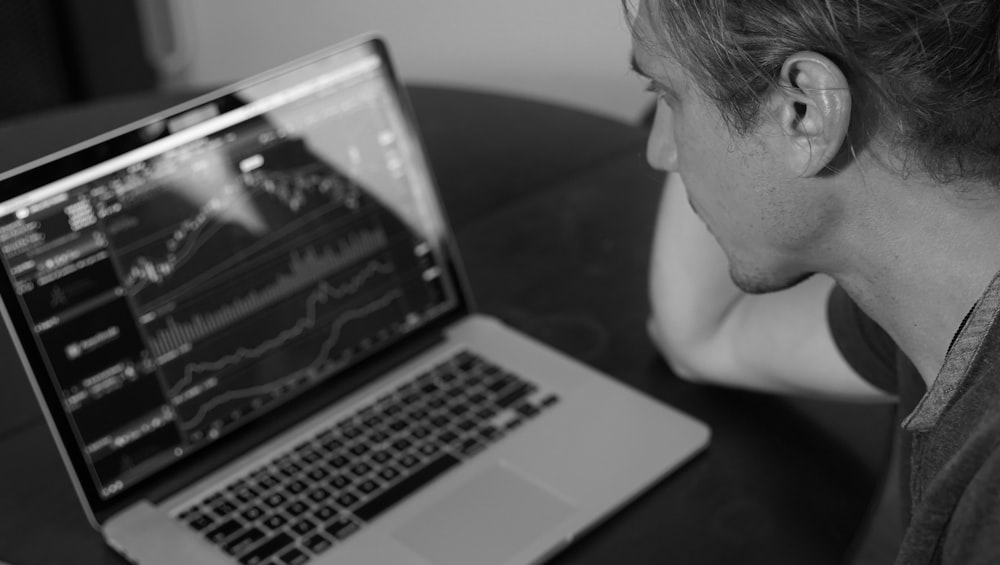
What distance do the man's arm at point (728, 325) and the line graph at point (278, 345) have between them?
0.91 ft

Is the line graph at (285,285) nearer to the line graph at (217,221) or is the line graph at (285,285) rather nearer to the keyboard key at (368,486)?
the line graph at (217,221)

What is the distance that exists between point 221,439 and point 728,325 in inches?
19.9

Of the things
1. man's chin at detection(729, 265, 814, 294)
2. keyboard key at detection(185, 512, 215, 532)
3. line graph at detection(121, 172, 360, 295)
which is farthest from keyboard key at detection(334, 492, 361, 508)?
man's chin at detection(729, 265, 814, 294)

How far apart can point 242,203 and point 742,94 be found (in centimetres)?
51

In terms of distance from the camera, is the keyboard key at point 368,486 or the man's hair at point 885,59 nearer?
the man's hair at point 885,59

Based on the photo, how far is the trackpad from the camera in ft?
3.19

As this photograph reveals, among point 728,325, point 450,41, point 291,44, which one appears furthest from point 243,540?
point 291,44

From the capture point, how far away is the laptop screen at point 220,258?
1013 millimetres

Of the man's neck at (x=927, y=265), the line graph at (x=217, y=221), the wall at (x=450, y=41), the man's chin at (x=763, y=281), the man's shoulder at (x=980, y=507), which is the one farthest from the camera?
the wall at (x=450, y=41)

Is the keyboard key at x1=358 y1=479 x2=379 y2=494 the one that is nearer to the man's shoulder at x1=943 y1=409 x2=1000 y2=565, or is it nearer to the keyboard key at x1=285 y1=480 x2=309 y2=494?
the keyboard key at x1=285 y1=480 x2=309 y2=494

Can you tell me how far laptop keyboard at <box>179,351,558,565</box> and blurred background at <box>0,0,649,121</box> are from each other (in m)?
1.35

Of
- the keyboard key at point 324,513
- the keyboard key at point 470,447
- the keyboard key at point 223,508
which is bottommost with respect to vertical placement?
the keyboard key at point 470,447

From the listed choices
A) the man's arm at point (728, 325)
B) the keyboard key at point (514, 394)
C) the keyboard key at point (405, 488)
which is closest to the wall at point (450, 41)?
the man's arm at point (728, 325)

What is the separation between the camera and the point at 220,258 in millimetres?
1110
